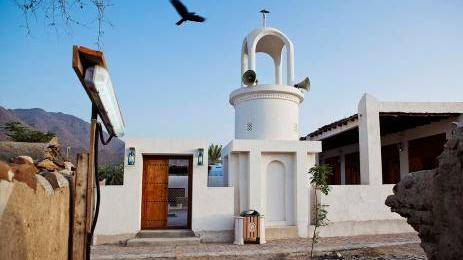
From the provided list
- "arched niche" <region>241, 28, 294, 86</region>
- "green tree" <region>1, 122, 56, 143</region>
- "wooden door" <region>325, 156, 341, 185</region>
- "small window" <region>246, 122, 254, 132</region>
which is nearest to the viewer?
"small window" <region>246, 122, 254, 132</region>

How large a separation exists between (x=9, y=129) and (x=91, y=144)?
28.9 metres

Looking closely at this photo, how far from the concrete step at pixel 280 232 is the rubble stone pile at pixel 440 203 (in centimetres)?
673

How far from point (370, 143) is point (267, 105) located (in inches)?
153

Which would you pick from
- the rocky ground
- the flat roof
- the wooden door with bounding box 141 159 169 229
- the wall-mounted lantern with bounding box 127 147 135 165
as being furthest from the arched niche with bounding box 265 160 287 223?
the wall-mounted lantern with bounding box 127 147 135 165

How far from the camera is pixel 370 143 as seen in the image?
12.1 metres

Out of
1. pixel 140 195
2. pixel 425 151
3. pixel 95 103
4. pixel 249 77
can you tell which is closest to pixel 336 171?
pixel 425 151

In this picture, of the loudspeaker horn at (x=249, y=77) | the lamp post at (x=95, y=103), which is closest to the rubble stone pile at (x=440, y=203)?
the lamp post at (x=95, y=103)

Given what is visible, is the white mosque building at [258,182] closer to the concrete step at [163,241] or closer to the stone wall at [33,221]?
the concrete step at [163,241]

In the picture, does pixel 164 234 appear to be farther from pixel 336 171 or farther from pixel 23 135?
pixel 23 135

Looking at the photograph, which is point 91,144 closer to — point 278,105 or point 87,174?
point 87,174

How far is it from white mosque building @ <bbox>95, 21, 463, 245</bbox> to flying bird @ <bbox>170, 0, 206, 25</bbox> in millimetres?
7878

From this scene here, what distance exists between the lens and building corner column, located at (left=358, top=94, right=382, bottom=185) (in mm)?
12086

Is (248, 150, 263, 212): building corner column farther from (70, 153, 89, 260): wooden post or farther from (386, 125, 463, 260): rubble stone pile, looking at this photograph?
(70, 153, 89, 260): wooden post

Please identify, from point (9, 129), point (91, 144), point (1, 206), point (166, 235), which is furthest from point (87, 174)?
point (9, 129)
